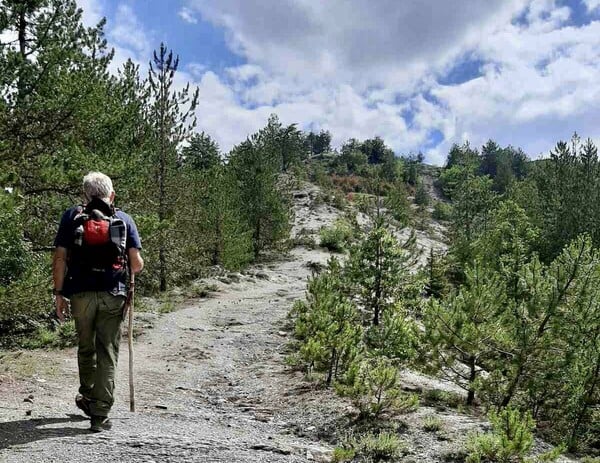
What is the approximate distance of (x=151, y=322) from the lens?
13680 mm

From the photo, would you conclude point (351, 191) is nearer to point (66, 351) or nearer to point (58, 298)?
point (66, 351)

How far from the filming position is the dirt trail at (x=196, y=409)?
13.9ft

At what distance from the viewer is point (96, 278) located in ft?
14.3

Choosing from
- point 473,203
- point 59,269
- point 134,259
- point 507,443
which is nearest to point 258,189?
point 473,203

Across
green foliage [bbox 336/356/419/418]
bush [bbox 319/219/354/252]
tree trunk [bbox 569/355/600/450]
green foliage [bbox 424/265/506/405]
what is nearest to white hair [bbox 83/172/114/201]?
green foliage [bbox 336/356/419/418]

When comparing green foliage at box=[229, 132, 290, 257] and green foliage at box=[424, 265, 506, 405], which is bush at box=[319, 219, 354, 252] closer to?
green foliage at box=[229, 132, 290, 257]

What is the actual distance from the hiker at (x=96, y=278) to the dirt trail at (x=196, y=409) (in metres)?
0.52

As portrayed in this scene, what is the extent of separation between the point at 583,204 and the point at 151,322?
2674 centimetres

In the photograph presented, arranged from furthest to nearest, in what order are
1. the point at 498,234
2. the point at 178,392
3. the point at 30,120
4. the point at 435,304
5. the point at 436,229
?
the point at 436,229
the point at 498,234
the point at 30,120
the point at 178,392
the point at 435,304

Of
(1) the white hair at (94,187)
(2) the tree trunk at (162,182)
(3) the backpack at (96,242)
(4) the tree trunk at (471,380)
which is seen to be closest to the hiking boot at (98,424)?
(3) the backpack at (96,242)

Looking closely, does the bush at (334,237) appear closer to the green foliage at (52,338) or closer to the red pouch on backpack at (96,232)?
the green foliage at (52,338)

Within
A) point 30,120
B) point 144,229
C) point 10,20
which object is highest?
point 10,20

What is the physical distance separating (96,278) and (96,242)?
1.07ft

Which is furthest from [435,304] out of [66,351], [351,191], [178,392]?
[351,191]
